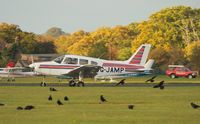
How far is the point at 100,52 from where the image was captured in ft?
476

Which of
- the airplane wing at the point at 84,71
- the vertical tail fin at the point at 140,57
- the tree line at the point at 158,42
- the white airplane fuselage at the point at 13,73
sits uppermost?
the tree line at the point at 158,42

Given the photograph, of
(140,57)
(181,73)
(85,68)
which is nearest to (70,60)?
(85,68)

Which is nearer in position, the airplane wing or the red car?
the airplane wing

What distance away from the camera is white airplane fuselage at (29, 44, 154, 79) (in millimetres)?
56125

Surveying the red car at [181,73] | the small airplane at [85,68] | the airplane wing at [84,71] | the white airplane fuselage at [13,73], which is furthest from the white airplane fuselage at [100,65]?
the red car at [181,73]

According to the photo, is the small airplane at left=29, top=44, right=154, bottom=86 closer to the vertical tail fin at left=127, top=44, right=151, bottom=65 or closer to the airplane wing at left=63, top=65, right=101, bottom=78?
the airplane wing at left=63, top=65, right=101, bottom=78

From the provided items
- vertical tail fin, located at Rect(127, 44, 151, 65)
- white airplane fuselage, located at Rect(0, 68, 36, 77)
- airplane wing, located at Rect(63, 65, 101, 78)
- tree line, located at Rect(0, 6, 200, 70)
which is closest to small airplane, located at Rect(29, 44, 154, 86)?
airplane wing, located at Rect(63, 65, 101, 78)

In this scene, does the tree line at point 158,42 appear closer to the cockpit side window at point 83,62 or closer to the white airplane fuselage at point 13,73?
the white airplane fuselage at point 13,73

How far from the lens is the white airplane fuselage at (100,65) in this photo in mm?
56125

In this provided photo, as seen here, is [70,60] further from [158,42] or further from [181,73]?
Answer: [158,42]

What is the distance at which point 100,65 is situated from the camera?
57219 mm
